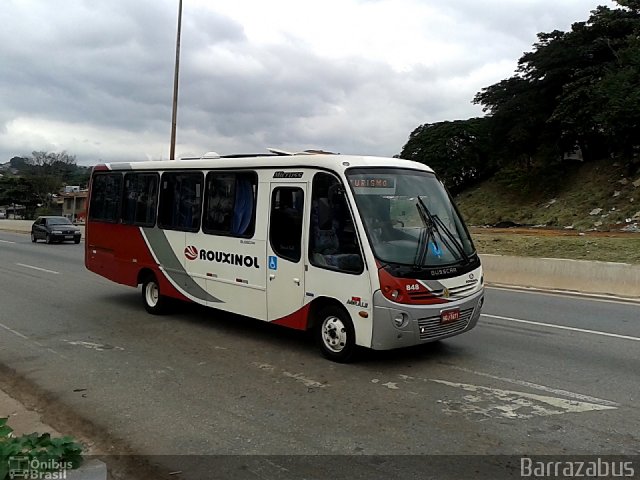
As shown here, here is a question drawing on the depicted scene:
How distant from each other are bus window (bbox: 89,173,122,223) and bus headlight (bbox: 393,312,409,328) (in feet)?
20.2

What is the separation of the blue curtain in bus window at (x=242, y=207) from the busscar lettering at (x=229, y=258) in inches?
13.0

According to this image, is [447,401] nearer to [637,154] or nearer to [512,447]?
[512,447]

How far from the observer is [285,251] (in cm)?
712

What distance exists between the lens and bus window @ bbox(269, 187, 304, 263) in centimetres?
697

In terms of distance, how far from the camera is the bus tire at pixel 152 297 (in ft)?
30.9

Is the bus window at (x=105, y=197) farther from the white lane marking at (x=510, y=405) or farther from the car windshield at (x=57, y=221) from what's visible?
the car windshield at (x=57, y=221)

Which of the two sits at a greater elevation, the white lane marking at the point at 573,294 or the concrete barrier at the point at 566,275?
the concrete barrier at the point at 566,275

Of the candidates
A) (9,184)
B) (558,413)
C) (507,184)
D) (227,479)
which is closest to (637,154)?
(507,184)

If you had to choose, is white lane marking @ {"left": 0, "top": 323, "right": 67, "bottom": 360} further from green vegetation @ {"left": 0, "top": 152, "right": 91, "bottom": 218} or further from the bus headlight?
green vegetation @ {"left": 0, "top": 152, "right": 91, "bottom": 218}

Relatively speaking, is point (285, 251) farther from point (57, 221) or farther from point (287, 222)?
point (57, 221)

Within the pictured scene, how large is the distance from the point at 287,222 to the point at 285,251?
1.20 feet

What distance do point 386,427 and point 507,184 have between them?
48.8 m

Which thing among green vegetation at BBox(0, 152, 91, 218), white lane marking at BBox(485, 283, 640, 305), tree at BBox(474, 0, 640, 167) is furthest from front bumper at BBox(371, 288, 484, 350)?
green vegetation at BBox(0, 152, 91, 218)

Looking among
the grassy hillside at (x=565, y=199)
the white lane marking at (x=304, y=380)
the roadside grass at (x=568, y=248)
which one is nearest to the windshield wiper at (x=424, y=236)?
the white lane marking at (x=304, y=380)
